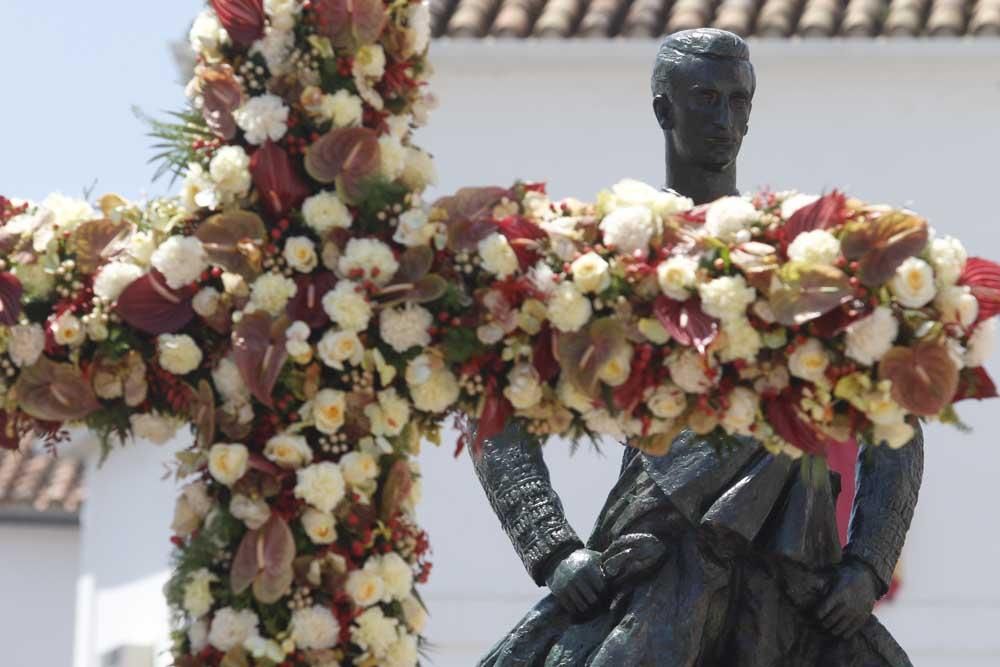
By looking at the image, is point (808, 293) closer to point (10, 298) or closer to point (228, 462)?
point (228, 462)

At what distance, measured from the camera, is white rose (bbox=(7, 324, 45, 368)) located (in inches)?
238

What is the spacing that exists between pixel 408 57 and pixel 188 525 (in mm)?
963

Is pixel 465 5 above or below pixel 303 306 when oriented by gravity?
above

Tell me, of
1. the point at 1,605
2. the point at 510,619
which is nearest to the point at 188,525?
the point at 510,619

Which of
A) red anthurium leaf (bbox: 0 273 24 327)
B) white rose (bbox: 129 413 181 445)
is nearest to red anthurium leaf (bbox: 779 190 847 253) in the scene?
white rose (bbox: 129 413 181 445)

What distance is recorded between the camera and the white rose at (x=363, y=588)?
19.7 ft

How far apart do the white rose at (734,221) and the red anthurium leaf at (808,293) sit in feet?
0.50

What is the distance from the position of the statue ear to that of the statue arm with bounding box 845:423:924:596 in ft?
2.57

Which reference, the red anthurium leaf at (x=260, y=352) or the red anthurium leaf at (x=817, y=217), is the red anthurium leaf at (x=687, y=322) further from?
the red anthurium leaf at (x=260, y=352)

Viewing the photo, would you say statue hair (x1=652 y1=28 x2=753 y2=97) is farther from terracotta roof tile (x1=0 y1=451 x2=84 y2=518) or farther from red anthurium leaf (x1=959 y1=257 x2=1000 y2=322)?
terracotta roof tile (x1=0 y1=451 x2=84 y2=518)

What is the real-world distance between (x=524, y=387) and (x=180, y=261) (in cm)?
66

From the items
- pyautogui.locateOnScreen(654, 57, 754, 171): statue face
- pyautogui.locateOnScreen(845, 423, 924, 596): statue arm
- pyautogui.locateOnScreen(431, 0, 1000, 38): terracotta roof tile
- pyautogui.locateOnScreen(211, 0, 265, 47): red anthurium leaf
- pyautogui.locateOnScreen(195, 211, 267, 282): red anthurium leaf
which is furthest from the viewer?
pyautogui.locateOnScreen(431, 0, 1000, 38): terracotta roof tile

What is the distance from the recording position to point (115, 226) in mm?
6180

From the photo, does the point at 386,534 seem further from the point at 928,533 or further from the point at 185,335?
the point at 928,533
